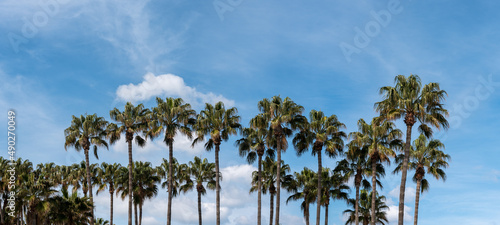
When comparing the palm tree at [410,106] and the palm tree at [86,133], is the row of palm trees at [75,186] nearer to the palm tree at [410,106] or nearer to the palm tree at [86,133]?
the palm tree at [86,133]

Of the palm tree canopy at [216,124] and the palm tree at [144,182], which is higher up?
the palm tree canopy at [216,124]

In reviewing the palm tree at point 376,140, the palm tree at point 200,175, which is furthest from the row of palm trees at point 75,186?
the palm tree at point 376,140

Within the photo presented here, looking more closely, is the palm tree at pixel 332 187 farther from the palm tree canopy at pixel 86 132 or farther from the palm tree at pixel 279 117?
the palm tree canopy at pixel 86 132

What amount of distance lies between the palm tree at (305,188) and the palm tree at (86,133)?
25.1 m

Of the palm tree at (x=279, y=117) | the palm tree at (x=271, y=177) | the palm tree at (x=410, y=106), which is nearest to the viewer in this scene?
the palm tree at (x=410, y=106)

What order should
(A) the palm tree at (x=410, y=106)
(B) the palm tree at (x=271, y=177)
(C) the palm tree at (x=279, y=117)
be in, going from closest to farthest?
(A) the palm tree at (x=410, y=106), (C) the palm tree at (x=279, y=117), (B) the palm tree at (x=271, y=177)

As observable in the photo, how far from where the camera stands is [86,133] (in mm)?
58781

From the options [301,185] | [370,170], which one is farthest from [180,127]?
[370,170]

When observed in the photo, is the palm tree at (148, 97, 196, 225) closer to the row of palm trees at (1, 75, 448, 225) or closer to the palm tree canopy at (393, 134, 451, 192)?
Answer: the row of palm trees at (1, 75, 448, 225)

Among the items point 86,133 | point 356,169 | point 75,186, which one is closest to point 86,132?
point 86,133

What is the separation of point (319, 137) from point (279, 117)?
16.1 ft

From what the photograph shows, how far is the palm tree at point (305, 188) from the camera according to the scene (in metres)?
58.5

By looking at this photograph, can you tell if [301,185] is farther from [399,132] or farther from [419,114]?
[419,114]

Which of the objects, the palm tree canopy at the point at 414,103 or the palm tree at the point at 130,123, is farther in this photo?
the palm tree at the point at 130,123
